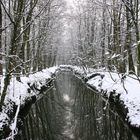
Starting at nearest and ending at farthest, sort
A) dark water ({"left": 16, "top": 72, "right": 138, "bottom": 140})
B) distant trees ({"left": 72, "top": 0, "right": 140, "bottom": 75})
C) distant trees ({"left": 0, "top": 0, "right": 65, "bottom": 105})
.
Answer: dark water ({"left": 16, "top": 72, "right": 138, "bottom": 140}) < distant trees ({"left": 0, "top": 0, "right": 65, "bottom": 105}) < distant trees ({"left": 72, "top": 0, "right": 140, "bottom": 75})

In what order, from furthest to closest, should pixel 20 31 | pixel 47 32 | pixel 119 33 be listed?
pixel 47 32, pixel 20 31, pixel 119 33

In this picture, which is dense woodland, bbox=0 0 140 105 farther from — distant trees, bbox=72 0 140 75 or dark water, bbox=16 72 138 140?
dark water, bbox=16 72 138 140

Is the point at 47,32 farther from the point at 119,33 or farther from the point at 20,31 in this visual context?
the point at 119,33

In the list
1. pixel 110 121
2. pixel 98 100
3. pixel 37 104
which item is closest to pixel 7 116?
pixel 110 121

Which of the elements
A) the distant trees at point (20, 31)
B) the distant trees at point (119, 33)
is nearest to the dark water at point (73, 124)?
the distant trees at point (20, 31)

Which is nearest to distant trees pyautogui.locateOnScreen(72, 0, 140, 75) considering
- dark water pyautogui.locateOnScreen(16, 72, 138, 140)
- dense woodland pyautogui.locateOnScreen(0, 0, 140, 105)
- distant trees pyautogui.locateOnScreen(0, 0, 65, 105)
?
dense woodland pyautogui.locateOnScreen(0, 0, 140, 105)

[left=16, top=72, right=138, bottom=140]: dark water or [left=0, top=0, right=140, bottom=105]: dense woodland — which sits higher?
[left=0, top=0, right=140, bottom=105]: dense woodland

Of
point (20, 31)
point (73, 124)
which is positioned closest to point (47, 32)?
point (20, 31)

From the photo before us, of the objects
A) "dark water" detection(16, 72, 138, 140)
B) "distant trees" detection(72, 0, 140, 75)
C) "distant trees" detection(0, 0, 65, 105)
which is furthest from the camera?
"distant trees" detection(72, 0, 140, 75)

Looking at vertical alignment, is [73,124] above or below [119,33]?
below

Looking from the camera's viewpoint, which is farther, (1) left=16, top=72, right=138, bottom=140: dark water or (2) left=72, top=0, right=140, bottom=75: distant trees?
(2) left=72, top=0, right=140, bottom=75: distant trees

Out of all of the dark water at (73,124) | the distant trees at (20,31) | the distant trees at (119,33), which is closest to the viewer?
the dark water at (73,124)

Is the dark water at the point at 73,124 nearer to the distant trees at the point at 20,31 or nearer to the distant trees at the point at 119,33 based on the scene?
the distant trees at the point at 20,31

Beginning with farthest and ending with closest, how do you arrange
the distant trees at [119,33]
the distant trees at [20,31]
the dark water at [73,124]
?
the distant trees at [119,33]
the distant trees at [20,31]
the dark water at [73,124]
